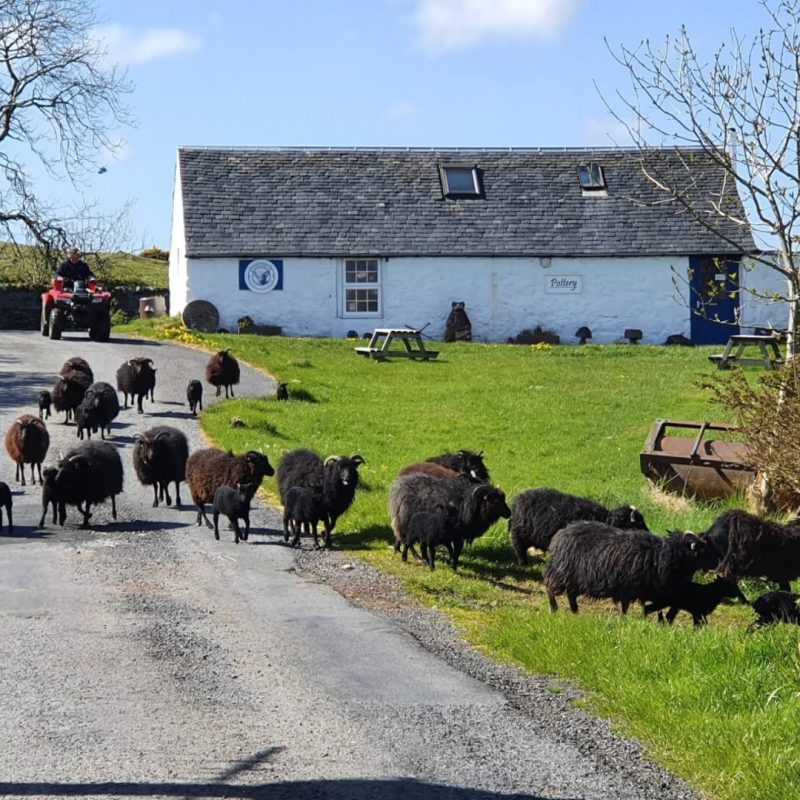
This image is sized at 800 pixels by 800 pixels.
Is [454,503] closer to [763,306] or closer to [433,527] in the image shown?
[433,527]

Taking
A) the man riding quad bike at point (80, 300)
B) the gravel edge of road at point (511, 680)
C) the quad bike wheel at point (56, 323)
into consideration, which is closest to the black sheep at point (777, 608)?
the gravel edge of road at point (511, 680)

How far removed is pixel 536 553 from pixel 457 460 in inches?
92.6

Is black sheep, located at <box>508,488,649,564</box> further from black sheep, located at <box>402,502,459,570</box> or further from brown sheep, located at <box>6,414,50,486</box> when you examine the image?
brown sheep, located at <box>6,414,50,486</box>

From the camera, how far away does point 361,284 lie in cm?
4616

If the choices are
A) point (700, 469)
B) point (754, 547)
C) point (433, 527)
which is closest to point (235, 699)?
point (433, 527)

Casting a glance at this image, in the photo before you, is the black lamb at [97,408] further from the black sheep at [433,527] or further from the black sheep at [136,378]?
the black sheep at [433,527]

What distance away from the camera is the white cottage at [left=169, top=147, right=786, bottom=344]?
45.4 m

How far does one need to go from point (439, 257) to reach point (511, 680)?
37.2 m

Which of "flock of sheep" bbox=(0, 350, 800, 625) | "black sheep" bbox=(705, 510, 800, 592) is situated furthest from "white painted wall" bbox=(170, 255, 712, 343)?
"black sheep" bbox=(705, 510, 800, 592)

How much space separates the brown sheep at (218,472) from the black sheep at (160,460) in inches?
20.0

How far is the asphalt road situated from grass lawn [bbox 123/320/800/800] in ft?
1.99

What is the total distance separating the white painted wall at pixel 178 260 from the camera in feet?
151

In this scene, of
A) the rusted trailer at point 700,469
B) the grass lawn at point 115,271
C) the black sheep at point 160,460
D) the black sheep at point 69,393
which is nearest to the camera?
the black sheep at point 160,460

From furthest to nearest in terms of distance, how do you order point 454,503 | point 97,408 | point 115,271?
point 115,271 → point 97,408 → point 454,503
